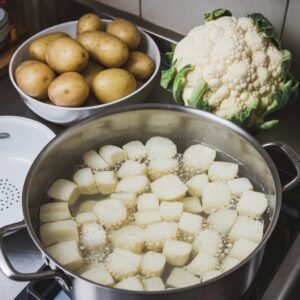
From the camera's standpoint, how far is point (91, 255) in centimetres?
69

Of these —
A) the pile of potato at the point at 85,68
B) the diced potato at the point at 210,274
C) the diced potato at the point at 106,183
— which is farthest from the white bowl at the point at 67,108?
the diced potato at the point at 210,274

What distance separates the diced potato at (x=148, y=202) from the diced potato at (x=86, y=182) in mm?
76

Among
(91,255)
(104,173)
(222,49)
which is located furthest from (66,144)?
(222,49)

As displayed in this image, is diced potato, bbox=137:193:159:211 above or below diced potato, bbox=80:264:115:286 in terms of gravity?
above

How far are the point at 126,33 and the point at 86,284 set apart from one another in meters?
0.50

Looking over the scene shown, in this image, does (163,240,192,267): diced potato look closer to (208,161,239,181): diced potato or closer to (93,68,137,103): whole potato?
(208,161,239,181): diced potato

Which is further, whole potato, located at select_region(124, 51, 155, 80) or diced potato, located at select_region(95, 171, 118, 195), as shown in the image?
whole potato, located at select_region(124, 51, 155, 80)

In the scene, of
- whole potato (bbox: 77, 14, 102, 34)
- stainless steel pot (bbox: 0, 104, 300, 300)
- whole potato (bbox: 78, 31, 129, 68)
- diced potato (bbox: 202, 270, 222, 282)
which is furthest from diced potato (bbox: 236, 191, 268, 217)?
whole potato (bbox: 77, 14, 102, 34)

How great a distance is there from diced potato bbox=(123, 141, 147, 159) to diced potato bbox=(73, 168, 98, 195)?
75 mm

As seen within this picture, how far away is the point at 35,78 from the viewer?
2.78 feet

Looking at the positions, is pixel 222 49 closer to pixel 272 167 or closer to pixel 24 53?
pixel 272 167

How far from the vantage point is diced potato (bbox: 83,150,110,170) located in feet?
2.68

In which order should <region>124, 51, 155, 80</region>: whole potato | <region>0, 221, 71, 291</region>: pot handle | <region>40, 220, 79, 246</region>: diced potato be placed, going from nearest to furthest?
1. <region>0, 221, 71, 291</region>: pot handle
2. <region>40, 220, 79, 246</region>: diced potato
3. <region>124, 51, 155, 80</region>: whole potato

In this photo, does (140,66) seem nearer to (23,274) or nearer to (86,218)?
(86,218)
